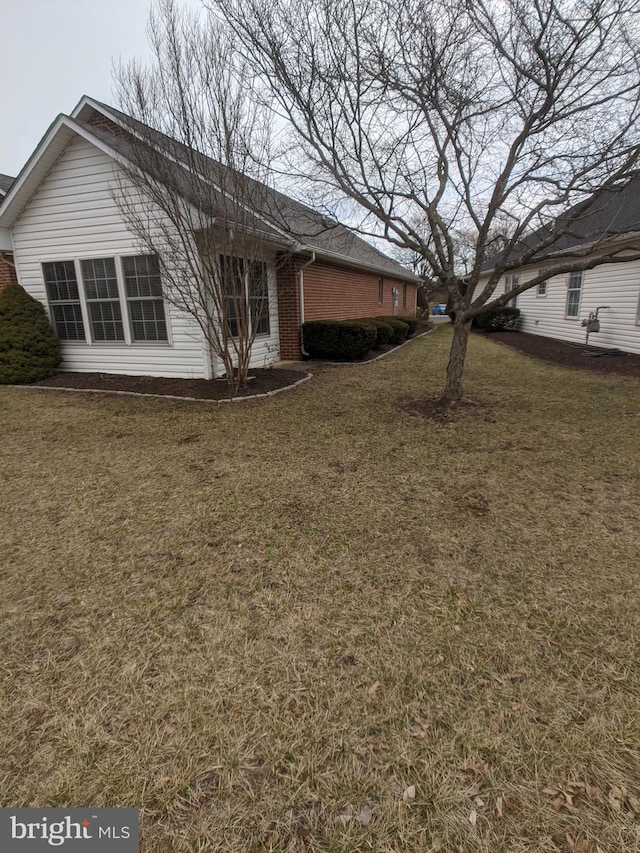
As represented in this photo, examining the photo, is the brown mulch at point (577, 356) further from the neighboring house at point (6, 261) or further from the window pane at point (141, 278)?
the neighboring house at point (6, 261)

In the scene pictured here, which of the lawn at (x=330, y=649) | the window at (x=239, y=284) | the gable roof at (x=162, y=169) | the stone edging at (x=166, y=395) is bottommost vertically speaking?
the lawn at (x=330, y=649)

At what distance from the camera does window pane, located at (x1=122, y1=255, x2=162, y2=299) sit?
316 inches

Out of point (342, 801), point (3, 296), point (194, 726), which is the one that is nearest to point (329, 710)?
point (342, 801)

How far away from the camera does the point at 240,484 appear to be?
13.3 feet

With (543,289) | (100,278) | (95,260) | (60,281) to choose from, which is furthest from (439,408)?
(543,289)

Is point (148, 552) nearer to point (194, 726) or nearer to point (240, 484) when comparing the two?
point (240, 484)

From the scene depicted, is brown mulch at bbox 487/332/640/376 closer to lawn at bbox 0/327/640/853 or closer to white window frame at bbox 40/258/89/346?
lawn at bbox 0/327/640/853

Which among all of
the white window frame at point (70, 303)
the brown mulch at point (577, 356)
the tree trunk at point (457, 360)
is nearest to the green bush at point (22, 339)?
the white window frame at point (70, 303)

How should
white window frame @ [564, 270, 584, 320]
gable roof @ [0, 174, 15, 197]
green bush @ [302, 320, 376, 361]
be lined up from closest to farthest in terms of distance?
gable roof @ [0, 174, 15, 197]
green bush @ [302, 320, 376, 361]
white window frame @ [564, 270, 584, 320]

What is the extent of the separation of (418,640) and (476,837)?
833mm

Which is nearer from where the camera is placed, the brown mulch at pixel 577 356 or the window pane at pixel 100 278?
the window pane at pixel 100 278

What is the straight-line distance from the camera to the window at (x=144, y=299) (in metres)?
8.11

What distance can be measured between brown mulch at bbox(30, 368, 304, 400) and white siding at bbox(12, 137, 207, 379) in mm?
314

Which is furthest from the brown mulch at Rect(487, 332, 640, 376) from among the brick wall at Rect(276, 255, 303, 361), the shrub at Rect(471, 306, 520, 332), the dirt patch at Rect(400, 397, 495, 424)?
the brick wall at Rect(276, 255, 303, 361)
